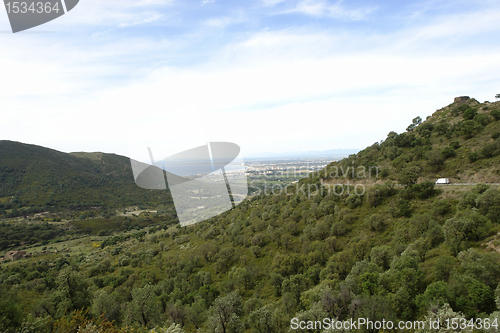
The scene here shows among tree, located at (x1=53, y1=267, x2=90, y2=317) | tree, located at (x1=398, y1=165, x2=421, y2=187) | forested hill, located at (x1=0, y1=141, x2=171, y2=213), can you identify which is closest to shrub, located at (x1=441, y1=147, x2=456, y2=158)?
tree, located at (x1=398, y1=165, x2=421, y2=187)

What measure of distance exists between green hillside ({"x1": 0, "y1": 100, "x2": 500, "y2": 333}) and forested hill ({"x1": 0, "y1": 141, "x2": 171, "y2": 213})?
25.1 meters

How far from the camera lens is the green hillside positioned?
16.6 metres

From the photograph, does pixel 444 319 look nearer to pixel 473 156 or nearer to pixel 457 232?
pixel 457 232

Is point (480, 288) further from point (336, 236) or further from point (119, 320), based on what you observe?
point (119, 320)

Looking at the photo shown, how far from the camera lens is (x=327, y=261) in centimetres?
3131

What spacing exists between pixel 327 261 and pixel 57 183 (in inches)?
4049

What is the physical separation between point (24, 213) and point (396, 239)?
106 m

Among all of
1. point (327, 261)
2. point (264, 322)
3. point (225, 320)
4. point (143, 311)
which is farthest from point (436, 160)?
point (143, 311)

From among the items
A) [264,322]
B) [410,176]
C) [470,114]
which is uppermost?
[470,114]

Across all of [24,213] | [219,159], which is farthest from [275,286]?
[24,213]

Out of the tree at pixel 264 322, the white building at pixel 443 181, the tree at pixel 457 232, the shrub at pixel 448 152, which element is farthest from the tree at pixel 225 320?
the shrub at pixel 448 152

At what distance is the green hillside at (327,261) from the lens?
16562 mm

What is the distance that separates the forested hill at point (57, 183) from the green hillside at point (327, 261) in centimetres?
2509

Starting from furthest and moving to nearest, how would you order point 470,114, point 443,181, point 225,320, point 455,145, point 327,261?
point 470,114, point 455,145, point 443,181, point 327,261, point 225,320
